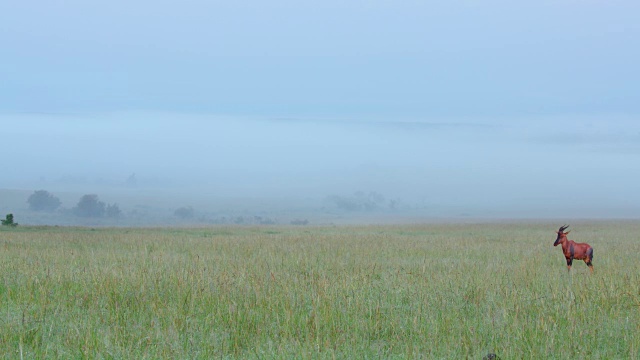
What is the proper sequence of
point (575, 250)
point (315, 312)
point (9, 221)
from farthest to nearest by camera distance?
point (9, 221), point (575, 250), point (315, 312)

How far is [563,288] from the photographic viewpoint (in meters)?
11.1

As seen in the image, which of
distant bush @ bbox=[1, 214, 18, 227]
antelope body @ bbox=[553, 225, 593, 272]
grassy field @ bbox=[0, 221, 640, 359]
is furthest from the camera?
distant bush @ bbox=[1, 214, 18, 227]

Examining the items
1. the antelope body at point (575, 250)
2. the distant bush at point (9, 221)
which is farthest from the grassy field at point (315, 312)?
the distant bush at point (9, 221)

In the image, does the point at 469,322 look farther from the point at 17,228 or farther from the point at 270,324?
the point at 17,228

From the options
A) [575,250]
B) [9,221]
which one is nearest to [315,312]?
[575,250]

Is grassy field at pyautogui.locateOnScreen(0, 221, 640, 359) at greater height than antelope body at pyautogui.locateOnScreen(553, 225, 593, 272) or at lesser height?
lesser

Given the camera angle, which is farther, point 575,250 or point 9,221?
point 9,221

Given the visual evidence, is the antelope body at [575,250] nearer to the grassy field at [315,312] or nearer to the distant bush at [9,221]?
the grassy field at [315,312]

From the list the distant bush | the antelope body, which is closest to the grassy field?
the antelope body

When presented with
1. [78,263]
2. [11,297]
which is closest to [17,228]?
[78,263]

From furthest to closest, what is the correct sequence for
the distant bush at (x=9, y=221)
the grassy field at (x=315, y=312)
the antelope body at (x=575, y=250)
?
1. the distant bush at (x=9, y=221)
2. the antelope body at (x=575, y=250)
3. the grassy field at (x=315, y=312)

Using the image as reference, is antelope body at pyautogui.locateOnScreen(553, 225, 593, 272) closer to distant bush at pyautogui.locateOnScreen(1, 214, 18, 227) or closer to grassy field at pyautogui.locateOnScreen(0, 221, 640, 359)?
grassy field at pyautogui.locateOnScreen(0, 221, 640, 359)

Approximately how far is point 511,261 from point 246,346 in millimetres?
11228

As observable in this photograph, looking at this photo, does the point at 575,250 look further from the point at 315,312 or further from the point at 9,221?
the point at 9,221
